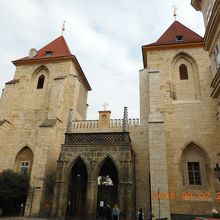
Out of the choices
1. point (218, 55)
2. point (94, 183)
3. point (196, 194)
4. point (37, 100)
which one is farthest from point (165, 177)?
point (37, 100)

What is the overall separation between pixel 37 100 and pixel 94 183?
34.3 feet

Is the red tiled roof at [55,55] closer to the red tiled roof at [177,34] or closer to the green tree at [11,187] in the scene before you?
the red tiled roof at [177,34]

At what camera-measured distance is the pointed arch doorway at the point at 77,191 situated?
14512 millimetres

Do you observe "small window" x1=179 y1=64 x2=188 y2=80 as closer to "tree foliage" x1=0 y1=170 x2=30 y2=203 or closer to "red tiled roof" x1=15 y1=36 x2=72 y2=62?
"red tiled roof" x1=15 y1=36 x2=72 y2=62

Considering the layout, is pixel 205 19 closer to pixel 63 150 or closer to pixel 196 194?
pixel 196 194

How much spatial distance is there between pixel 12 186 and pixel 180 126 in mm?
11573

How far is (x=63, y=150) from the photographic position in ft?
44.0

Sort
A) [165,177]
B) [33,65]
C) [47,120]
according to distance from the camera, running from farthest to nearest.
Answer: [33,65], [47,120], [165,177]

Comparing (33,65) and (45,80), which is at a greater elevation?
(33,65)

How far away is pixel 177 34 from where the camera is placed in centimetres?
1977

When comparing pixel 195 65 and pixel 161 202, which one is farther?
pixel 195 65

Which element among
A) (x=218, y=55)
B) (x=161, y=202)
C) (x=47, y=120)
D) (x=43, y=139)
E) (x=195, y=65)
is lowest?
(x=161, y=202)
